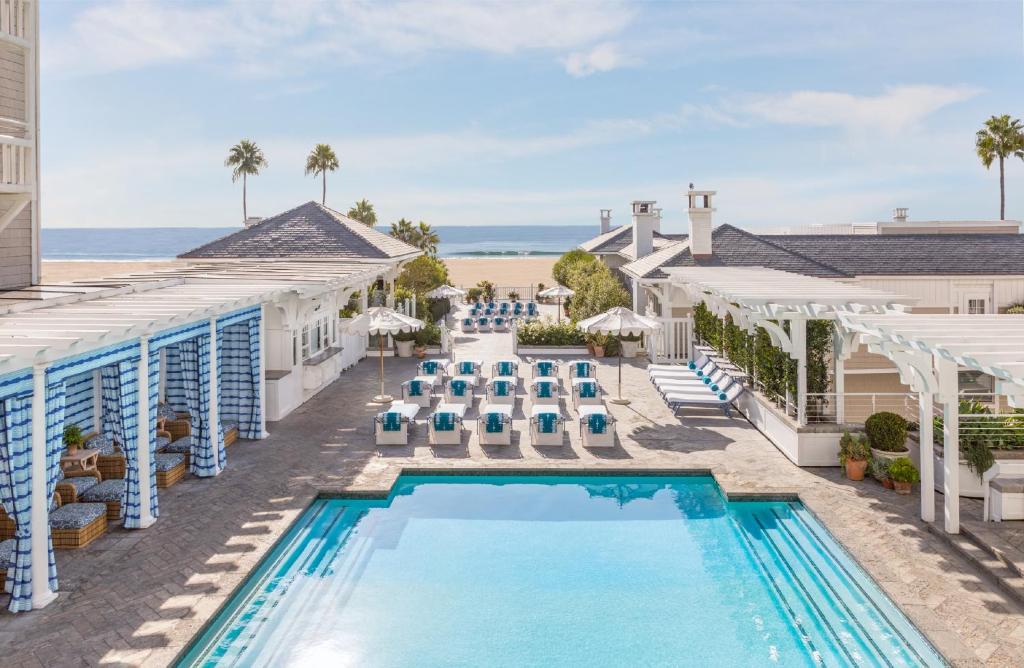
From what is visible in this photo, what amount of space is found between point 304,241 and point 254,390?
12.3 metres

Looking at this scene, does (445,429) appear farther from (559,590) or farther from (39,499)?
(39,499)

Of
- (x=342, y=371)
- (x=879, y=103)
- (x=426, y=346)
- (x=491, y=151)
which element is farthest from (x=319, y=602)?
(x=491, y=151)

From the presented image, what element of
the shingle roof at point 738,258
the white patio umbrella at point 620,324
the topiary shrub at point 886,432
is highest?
the shingle roof at point 738,258

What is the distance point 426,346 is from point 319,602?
18.8 m

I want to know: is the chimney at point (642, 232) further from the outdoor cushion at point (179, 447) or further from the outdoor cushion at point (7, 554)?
the outdoor cushion at point (7, 554)

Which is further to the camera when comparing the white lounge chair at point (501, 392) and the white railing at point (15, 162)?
the white lounge chair at point (501, 392)

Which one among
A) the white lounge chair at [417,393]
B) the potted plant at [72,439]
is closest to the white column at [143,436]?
the potted plant at [72,439]

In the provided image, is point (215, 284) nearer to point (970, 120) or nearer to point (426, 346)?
point (426, 346)

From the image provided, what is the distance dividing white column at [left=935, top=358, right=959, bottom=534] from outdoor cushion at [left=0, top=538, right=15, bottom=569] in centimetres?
1187

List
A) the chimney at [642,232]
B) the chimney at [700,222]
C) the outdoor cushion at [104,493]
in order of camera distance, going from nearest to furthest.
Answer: the outdoor cushion at [104,493] < the chimney at [700,222] < the chimney at [642,232]

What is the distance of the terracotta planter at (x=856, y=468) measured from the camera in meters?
12.1

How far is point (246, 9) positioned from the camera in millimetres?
22125

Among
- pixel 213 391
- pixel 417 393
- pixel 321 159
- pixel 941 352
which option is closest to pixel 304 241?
pixel 417 393

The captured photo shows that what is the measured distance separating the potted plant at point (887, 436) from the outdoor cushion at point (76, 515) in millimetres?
12300
